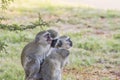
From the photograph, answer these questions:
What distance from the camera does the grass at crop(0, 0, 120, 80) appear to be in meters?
9.37

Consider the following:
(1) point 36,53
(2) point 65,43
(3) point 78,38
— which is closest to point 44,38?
(1) point 36,53

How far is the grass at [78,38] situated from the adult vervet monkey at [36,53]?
48.8 inches

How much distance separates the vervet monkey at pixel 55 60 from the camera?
6.93 meters

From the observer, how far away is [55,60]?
700 centimetres

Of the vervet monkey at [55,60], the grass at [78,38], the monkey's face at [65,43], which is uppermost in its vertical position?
the monkey's face at [65,43]

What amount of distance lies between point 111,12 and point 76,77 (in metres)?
6.76

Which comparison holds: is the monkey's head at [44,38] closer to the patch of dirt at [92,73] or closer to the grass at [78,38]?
the grass at [78,38]

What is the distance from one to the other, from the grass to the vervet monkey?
1.11m

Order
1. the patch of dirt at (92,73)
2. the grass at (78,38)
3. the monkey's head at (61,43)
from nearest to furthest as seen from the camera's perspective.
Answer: the monkey's head at (61,43), the patch of dirt at (92,73), the grass at (78,38)

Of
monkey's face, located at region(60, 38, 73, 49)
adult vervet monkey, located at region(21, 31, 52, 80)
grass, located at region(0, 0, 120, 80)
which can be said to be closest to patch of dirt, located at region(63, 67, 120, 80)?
grass, located at region(0, 0, 120, 80)

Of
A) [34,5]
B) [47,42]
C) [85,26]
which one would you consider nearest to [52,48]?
[47,42]

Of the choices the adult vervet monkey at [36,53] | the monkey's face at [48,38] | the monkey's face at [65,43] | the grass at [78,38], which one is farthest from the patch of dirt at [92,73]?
the monkey's face at [48,38]

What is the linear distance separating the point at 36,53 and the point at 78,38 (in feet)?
16.9

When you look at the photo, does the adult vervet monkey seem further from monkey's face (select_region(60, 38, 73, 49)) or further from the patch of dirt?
the patch of dirt
